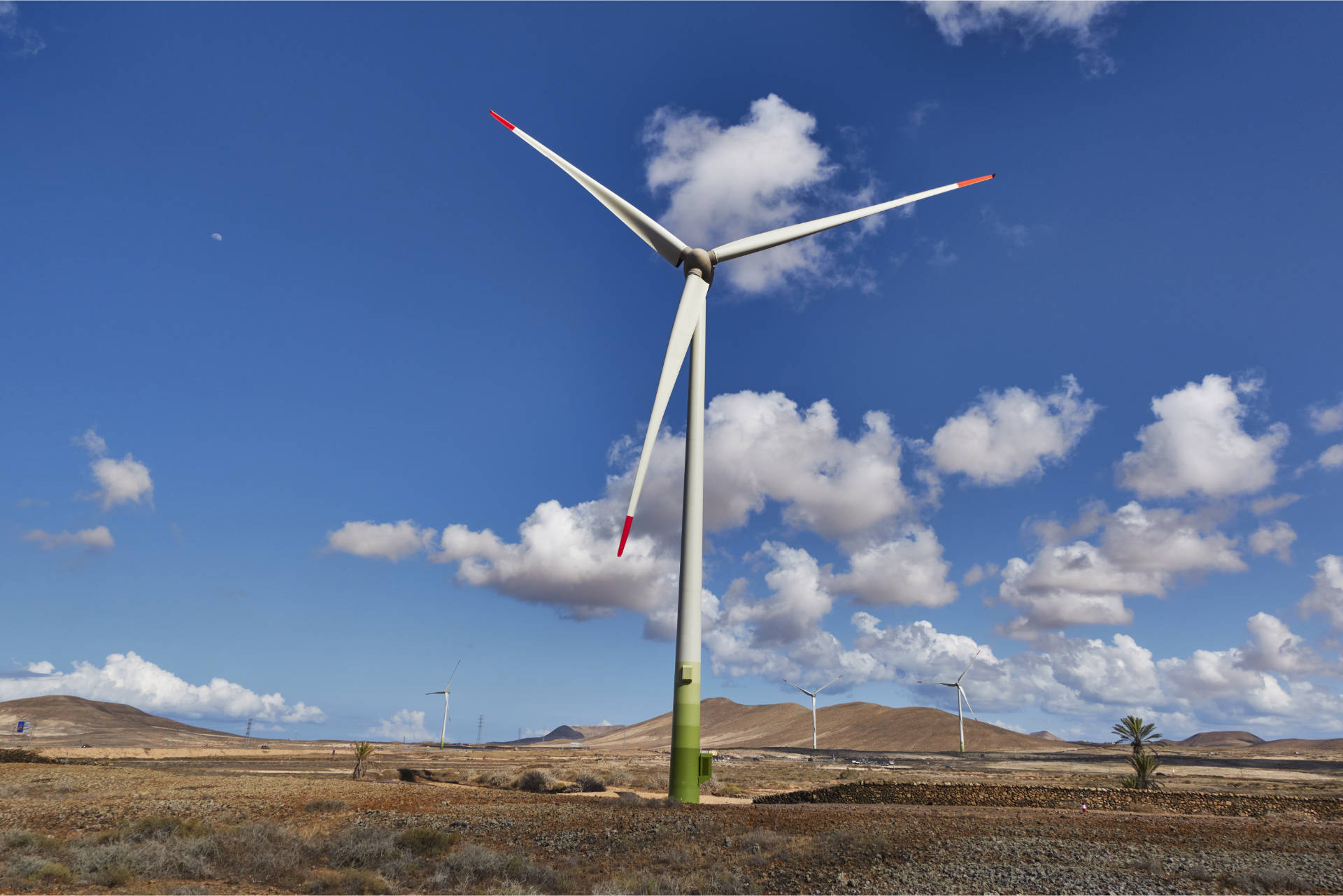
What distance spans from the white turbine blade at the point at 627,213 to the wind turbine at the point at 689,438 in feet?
0.15

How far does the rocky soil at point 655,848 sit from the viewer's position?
18312 millimetres

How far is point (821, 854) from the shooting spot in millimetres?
20016

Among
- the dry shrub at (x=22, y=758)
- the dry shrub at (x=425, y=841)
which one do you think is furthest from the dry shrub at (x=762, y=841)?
the dry shrub at (x=22, y=758)

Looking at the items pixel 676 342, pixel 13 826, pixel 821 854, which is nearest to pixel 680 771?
pixel 821 854

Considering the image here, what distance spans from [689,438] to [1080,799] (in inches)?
948

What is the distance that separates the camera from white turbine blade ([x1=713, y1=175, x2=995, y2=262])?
35781mm

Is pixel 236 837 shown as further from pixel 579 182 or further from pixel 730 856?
pixel 579 182

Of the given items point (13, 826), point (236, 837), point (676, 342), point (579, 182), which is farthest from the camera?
point (579, 182)

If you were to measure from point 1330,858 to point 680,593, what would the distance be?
65.5 ft

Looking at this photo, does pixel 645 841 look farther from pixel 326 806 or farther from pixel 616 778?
pixel 616 778

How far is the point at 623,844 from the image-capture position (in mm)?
22562

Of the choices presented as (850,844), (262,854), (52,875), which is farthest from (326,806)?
(850,844)

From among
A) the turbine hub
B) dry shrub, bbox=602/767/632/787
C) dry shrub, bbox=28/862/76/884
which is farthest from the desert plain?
the turbine hub

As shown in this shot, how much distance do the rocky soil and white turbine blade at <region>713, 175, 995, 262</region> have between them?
23.8 meters
